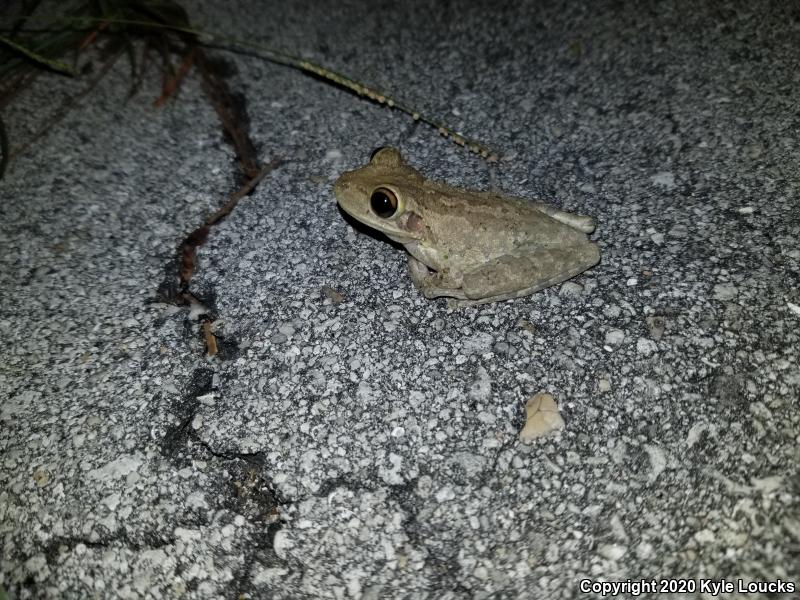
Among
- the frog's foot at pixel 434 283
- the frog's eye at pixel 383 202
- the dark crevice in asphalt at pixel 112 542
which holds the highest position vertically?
the frog's eye at pixel 383 202

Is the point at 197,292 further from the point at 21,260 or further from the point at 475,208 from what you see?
the point at 475,208

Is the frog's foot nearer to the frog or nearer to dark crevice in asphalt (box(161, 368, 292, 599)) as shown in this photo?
the frog

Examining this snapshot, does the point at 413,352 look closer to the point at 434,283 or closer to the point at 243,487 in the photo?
the point at 434,283

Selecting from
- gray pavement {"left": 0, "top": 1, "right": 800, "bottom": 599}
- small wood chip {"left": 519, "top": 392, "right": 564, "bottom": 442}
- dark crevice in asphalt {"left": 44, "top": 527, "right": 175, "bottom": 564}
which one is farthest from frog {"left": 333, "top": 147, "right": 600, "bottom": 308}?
dark crevice in asphalt {"left": 44, "top": 527, "right": 175, "bottom": 564}

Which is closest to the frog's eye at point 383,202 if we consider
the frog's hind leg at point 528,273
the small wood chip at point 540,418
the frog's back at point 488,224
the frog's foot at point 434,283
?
the frog's back at point 488,224

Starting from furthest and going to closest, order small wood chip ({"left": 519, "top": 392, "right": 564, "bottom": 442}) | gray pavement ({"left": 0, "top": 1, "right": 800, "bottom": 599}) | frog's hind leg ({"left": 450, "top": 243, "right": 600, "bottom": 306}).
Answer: frog's hind leg ({"left": 450, "top": 243, "right": 600, "bottom": 306}) → small wood chip ({"left": 519, "top": 392, "right": 564, "bottom": 442}) → gray pavement ({"left": 0, "top": 1, "right": 800, "bottom": 599})

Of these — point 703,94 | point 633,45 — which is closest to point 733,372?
point 703,94

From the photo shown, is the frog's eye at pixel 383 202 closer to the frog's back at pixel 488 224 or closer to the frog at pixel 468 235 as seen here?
the frog at pixel 468 235
